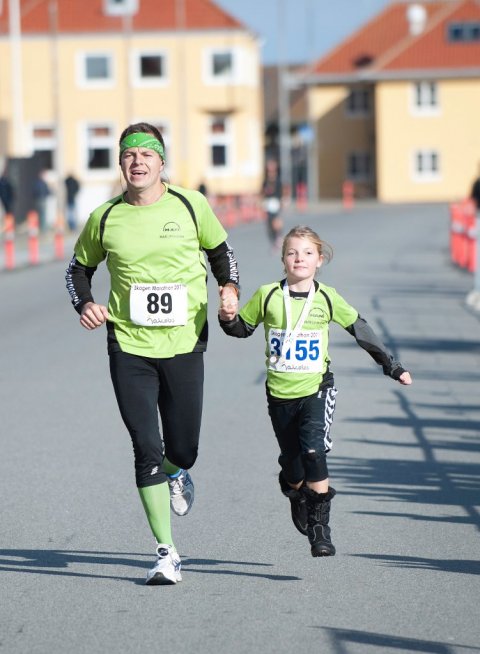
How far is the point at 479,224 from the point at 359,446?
12.4 metres

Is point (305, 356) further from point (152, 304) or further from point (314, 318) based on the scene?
point (152, 304)

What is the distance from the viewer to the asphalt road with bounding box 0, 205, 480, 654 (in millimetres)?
5816

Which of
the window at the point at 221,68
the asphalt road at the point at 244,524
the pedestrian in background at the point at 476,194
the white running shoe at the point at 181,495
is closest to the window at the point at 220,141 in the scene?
the window at the point at 221,68

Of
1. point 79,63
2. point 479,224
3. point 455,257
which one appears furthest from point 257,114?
point 479,224

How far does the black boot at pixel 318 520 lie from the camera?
6809 mm

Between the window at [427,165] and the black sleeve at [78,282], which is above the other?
the window at [427,165]

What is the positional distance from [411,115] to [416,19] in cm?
1127

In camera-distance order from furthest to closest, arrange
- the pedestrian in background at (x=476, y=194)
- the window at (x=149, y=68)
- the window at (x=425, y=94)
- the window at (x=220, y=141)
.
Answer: the window at (x=425, y=94) → the window at (x=220, y=141) → the window at (x=149, y=68) → the pedestrian in background at (x=476, y=194)

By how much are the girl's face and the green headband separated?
66 centimetres

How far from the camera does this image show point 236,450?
402 inches

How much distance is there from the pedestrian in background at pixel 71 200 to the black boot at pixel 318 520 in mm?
41535

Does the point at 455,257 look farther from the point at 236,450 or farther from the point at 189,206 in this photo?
the point at 189,206

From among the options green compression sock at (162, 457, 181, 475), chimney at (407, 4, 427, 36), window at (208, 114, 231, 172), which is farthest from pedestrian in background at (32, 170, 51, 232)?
chimney at (407, 4, 427, 36)

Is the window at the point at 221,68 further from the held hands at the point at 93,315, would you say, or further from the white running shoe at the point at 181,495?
the held hands at the point at 93,315
